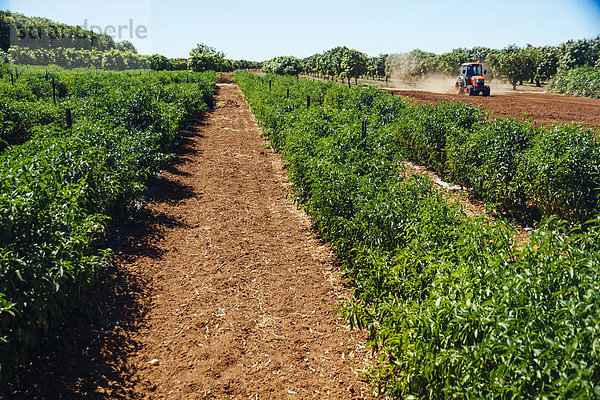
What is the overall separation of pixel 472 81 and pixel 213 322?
35927 millimetres

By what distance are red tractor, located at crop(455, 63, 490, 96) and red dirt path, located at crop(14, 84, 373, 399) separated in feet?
103

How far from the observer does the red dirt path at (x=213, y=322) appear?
3.60m

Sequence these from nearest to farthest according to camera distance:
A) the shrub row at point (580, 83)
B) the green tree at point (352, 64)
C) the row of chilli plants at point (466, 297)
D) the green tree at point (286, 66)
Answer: the row of chilli plants at point (466, 297), the shrub row at point (580, 83), the green tree at point (352, 64), the green tree at point (286, 66)

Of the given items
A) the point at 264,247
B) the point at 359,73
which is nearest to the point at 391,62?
the point at 359,73

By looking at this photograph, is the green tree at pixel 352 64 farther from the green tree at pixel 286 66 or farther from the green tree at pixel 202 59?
the green tree at pixel 202 59

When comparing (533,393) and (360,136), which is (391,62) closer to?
(360,136)

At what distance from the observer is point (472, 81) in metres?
33.5

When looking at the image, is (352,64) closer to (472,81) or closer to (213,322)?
(472,81)

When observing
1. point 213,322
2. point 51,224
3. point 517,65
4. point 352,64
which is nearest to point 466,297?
point 213,322

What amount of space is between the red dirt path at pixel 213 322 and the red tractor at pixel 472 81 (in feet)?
103

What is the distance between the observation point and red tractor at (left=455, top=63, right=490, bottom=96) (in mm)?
33031

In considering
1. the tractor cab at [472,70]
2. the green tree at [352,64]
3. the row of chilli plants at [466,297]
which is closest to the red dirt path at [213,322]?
the row of chilli plants at [466,297]

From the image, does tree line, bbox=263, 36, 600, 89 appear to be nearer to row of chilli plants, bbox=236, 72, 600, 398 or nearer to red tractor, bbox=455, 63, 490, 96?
red tractor, bbox=455, 63, 490, 96

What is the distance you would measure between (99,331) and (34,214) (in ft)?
5.06
